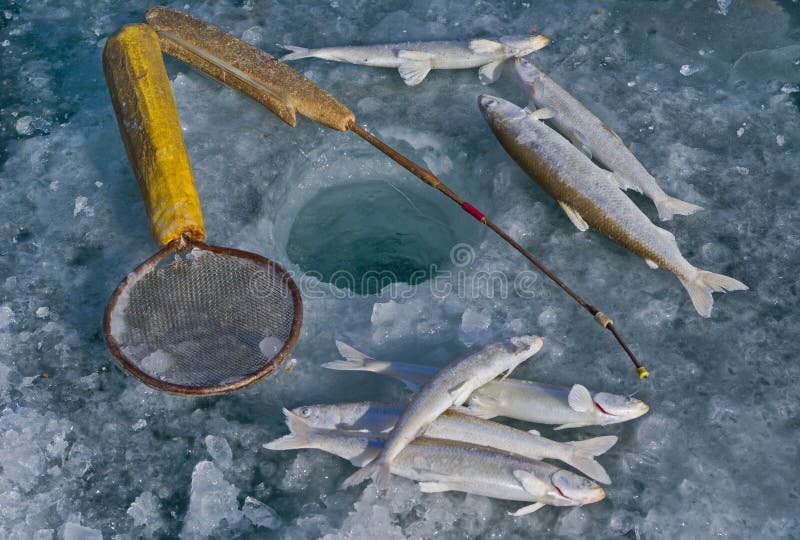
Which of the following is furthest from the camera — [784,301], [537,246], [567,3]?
[567,3]

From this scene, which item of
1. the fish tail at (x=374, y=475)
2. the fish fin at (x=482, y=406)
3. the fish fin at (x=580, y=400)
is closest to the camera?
the fish tail at (x=374, y=475)

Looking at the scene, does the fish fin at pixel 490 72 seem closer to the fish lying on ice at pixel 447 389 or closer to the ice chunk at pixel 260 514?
the fish lying on ice at pixel 447 389

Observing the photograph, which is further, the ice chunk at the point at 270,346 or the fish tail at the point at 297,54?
the fish tail at the point at 297,54

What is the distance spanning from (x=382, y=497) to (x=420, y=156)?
2.28 metres

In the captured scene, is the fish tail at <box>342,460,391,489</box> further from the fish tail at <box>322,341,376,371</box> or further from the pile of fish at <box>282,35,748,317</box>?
the pile of fish at <box>282,35,748,317</box>

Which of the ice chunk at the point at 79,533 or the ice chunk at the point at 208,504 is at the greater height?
the ice chunk at the point at 208,504

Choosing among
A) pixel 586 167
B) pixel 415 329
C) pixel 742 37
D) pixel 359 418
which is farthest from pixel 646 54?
pixel 359 418

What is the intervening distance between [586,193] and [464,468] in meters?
1.73

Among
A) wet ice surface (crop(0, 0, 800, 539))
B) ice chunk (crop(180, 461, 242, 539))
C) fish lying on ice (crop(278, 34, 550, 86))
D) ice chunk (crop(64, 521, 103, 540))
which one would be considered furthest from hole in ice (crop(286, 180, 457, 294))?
ice chunk (crop(64, 521, 103, 540))

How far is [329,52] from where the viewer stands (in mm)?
5191

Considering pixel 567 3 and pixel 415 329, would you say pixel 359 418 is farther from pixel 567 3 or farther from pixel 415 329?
pixel 567 3

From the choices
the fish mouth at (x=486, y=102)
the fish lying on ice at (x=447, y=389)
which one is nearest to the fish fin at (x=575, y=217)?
the fish mouth at (x=486, y=102)

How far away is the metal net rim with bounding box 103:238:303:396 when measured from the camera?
3.50 meters

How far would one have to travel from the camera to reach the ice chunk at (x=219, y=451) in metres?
3.63
